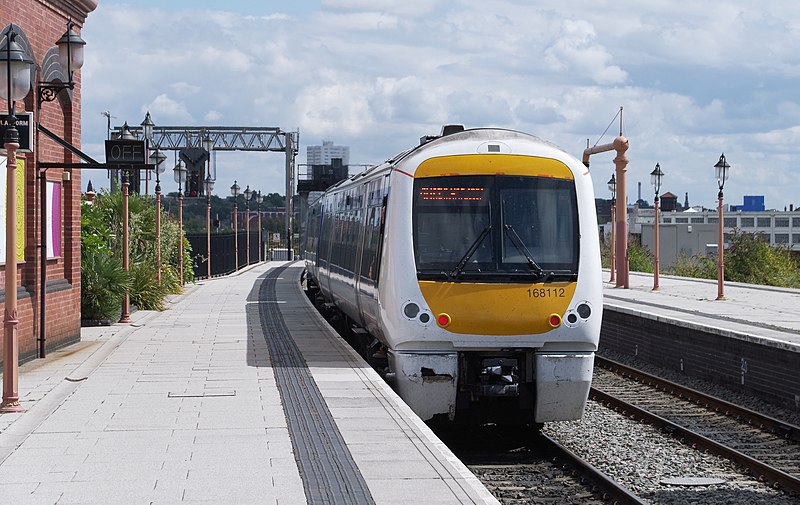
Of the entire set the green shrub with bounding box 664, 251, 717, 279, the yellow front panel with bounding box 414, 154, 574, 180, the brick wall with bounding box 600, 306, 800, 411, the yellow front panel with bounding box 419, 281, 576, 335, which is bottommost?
the brick wall with bounding box 600, 306, 800, 411

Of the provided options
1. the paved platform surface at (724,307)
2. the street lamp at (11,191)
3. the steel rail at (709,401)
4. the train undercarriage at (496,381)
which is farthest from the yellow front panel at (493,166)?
the paved platform surface at (724,307)

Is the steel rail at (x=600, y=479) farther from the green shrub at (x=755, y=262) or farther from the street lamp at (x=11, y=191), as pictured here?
the green shrub at (x=755, y=262)

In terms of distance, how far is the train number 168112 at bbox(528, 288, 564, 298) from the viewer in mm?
12617

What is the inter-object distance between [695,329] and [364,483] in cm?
1176

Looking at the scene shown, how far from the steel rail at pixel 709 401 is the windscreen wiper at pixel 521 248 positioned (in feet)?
11.9

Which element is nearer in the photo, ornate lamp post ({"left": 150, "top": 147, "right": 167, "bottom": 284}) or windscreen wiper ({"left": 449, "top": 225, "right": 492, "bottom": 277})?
windscreen wiper ({"left": 449, "top": 225, "right": 492, "bottom": 277})

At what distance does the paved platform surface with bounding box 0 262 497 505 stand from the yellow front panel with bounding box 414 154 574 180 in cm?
246

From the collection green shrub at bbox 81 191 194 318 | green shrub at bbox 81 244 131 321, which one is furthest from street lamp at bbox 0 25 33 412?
green shrub at bbox 81 191 194 318

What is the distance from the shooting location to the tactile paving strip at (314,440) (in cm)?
812

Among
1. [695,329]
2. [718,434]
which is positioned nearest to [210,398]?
[718,434]

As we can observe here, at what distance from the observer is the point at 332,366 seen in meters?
15.6

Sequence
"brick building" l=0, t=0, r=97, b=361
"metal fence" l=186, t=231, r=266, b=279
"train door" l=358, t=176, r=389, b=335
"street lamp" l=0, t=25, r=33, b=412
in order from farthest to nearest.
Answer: "metal fence" l=186, t=231, r=266, b=279
"brick building" l=0, t=0, r=97, b=361
"train door" l=358, t=176, r=389, b=335
"street lamp" l=0, t=25, r=33, b=412

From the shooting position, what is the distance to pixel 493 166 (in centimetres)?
1310

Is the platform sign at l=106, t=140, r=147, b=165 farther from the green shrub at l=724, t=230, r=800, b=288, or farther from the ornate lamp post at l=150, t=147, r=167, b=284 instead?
the green shrub at l=724, t=230, r=800, b=288
